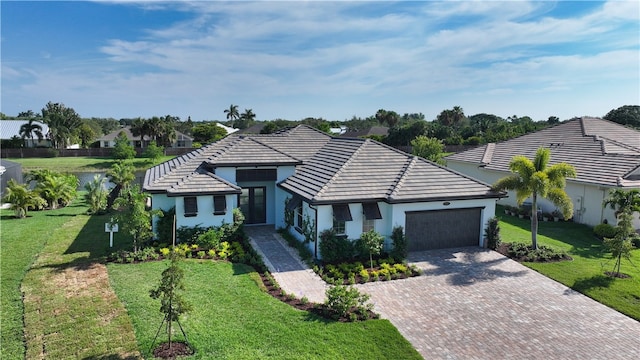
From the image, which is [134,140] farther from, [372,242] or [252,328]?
[252,328]

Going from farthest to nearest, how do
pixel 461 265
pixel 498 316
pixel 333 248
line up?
pixel 333 248 → pixel 461 265 → pixel 498 316

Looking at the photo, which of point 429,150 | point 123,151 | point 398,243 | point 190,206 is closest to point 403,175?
point 398,243

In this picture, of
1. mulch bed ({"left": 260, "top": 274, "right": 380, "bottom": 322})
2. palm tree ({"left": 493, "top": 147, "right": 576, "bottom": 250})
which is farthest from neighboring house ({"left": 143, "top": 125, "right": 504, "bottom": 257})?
mulch bed ({"left": 260, "top": 274, "right": 380, "bottom": 322})

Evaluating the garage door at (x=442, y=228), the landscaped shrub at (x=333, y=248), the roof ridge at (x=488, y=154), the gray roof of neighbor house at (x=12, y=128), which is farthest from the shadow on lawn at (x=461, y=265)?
the gray roof of neighbor house at (x=12, y=128)

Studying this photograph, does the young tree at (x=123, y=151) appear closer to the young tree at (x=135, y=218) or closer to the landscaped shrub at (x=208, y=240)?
the young tree at (x=135, y=218)

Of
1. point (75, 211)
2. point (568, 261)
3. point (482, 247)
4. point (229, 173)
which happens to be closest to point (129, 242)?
point (229, 173)

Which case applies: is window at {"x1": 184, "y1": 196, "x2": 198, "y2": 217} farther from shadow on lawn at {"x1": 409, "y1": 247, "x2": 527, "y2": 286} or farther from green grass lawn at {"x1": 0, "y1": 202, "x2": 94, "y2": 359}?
shadow on lawn at {"x1": 409, "y1": 247, "x2": 527, "y2": 286}
